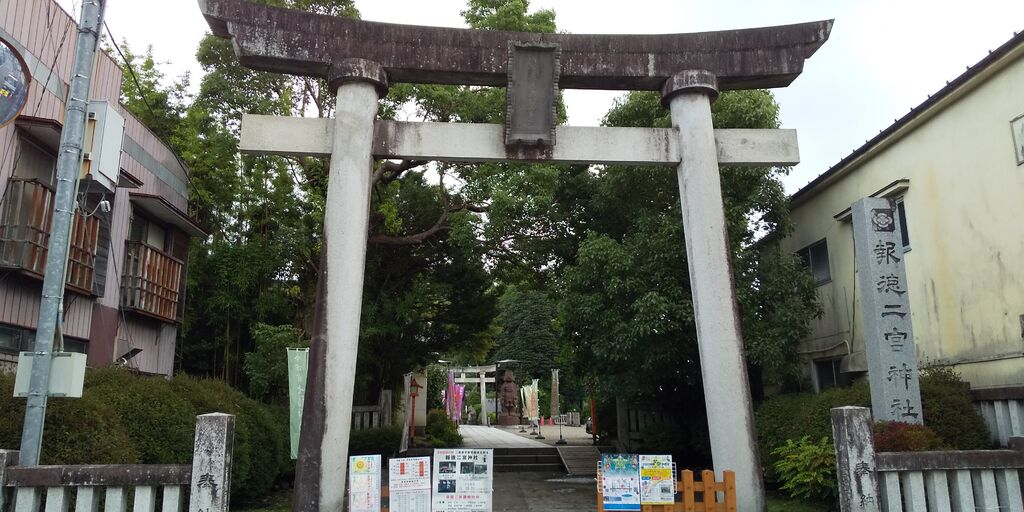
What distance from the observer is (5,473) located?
6027 mm

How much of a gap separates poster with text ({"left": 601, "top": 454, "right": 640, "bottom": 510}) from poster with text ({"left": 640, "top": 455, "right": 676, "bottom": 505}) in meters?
0.07

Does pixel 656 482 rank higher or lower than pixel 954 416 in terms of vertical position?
lower

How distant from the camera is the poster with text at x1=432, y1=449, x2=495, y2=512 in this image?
768 centimetres

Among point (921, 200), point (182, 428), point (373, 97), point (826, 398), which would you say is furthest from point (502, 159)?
point (921, 200)

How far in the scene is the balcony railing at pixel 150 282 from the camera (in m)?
13.1

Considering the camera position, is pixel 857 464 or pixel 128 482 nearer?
pixel 128 482

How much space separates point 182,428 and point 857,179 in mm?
12761

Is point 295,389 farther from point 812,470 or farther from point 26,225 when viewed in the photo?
point 812,470

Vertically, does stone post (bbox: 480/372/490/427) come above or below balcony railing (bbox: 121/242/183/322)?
below

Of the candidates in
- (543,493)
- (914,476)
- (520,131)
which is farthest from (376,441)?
(914,476)

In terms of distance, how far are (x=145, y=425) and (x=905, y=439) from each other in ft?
30.4

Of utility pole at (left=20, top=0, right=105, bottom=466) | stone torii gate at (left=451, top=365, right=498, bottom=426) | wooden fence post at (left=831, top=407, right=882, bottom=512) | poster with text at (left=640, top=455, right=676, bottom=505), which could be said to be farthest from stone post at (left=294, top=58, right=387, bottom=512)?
stone torii gate at (left=451, top=365, right=498, bottom=426)

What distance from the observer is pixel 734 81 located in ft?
32.7

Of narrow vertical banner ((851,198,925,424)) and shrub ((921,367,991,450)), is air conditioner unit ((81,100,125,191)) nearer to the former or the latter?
narrow vertical banner ((851,198,925,424))
